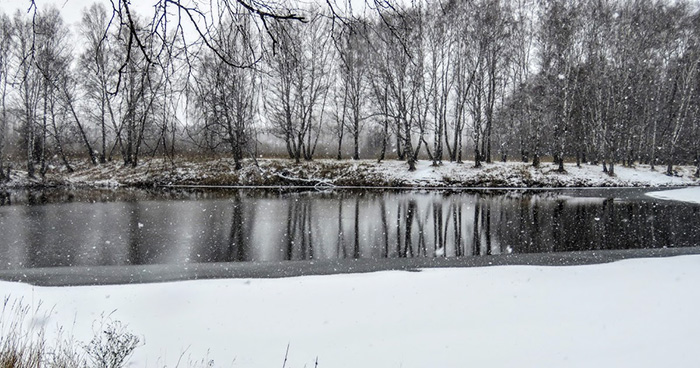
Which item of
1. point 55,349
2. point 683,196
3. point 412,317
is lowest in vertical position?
point 412,317

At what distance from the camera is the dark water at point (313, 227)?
30.5ft

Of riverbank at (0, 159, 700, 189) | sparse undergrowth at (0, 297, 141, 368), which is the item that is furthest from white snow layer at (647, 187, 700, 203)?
sparse undergrowth at (0, 297, 141, 368)

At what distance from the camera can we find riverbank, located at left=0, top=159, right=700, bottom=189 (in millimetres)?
27047

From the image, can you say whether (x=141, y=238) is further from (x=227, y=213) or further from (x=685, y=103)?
(x=685, y=103)

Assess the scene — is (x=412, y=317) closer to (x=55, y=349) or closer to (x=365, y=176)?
(x=55, y=349)

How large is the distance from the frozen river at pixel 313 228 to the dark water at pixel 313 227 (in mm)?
29

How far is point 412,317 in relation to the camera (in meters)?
5.23

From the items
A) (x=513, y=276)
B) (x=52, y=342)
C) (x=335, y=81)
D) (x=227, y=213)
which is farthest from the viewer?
(x=335, y=81)

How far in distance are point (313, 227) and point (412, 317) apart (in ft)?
24.7

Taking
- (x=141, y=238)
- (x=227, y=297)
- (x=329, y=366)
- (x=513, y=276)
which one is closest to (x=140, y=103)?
(x=329, y=366)

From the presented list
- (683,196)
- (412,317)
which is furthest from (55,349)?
(683,196)

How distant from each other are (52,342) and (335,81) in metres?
30.1

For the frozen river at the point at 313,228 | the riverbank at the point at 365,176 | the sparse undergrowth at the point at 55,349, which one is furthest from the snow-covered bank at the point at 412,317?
the riverbank at the point at 365,176

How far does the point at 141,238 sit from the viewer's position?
1068 cm
